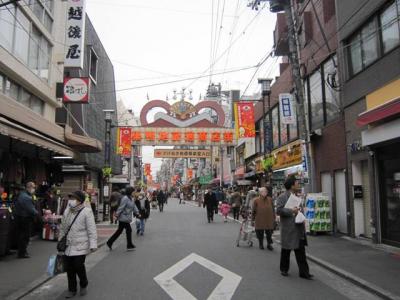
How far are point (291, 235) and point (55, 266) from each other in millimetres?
4251

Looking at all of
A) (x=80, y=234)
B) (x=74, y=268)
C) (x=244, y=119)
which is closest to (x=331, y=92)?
(x=244, y=119)

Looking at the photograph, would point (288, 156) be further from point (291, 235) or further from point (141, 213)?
point (291, 235)

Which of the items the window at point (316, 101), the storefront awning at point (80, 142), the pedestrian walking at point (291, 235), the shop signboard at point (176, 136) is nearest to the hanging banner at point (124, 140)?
the shop signboard at point (176, 136)

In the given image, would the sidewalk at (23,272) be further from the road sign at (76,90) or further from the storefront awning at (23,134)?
the road sign at (76,90)

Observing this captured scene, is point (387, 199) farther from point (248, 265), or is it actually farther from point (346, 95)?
point (248, 265)

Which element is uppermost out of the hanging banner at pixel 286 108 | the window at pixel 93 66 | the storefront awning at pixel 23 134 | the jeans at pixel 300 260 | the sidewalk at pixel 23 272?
the window at pixel 93 66

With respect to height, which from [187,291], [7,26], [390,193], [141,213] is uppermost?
[7,26]

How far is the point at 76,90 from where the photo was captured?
18.2 m

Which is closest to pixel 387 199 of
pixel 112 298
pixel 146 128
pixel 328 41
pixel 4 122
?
pixel 328 41

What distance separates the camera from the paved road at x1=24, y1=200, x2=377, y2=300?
7168 mm

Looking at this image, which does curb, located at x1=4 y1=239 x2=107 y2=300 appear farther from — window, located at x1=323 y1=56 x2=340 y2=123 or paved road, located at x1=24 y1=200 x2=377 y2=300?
window, located at x1=323 y1=56 x2=340 y2=123

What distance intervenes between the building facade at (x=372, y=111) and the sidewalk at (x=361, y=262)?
1.02 meters

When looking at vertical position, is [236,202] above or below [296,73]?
below

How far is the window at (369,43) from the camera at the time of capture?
13.1 metres
